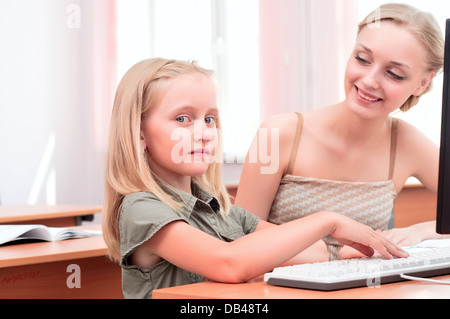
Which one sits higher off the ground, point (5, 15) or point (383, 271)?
point (5, 15)

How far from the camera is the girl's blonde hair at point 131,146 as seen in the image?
1.14m

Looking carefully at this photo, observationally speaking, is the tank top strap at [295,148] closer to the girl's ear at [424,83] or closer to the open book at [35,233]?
the girl's ear at [424,83]

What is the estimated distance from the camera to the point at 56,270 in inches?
62.5

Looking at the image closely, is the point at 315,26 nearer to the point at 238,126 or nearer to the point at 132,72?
the point at 238,126

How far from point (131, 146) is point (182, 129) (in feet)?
0.32

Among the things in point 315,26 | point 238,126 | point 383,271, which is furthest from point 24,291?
point 315,26

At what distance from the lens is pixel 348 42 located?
4.23 metres

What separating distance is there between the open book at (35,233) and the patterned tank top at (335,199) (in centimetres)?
59

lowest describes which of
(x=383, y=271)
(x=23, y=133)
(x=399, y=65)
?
(x=23, y=133)

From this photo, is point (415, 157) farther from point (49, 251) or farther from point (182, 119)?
point (49, 251)

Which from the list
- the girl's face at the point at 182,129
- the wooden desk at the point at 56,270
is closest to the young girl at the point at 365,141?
the wooden desk at the point at 56,270

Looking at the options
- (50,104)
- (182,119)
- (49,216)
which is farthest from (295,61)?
(182,119)
